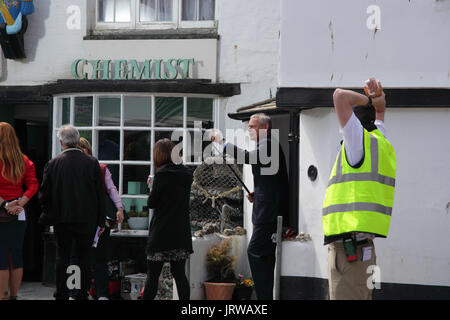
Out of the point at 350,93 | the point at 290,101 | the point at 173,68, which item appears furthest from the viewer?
the point at 173,68

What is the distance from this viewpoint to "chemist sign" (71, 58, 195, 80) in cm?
1032

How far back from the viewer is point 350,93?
4520mm

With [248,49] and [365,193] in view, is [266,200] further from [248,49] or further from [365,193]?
[248,49]

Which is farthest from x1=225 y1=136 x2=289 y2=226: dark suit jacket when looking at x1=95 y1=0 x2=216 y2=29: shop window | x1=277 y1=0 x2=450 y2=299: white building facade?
x1=95 y1=0 x2=216 y2=29: shop window

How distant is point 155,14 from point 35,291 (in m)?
4.37

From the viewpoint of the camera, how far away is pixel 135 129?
33.8 feet

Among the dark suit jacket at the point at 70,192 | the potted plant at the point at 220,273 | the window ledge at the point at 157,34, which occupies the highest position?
the window ledge at the point at 157,34

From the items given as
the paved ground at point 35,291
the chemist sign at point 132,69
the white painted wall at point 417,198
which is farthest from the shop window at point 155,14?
the white painted wall at point 417,198

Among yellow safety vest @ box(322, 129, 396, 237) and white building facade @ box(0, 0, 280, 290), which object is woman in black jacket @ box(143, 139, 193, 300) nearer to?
yellow safety vest @ box(322, 129, 396, 237)

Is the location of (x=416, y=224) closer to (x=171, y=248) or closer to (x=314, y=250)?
(x=314, y=250)

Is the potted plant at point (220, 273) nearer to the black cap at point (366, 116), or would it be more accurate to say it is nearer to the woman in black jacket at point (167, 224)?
the woman in black jacket at point (167, 224)

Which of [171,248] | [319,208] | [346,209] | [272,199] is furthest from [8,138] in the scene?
[346,209]

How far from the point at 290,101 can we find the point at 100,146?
405 centimetres

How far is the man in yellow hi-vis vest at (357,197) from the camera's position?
4.56 m
